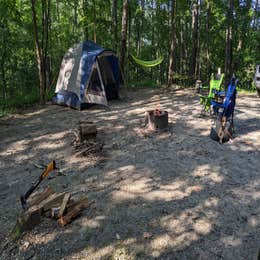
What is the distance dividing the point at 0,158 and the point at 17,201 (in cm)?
183

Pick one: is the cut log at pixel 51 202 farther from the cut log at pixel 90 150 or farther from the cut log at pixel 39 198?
the cut log at pixel 90 150

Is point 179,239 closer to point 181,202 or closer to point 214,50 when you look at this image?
point 181,202

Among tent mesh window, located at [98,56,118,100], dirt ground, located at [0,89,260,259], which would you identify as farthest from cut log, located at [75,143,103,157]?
tent mesh window, located at [98,56,118,100]

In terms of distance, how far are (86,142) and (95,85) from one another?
3.49 meters

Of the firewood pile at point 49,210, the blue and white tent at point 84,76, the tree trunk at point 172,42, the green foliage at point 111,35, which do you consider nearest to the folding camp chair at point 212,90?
the blue and white tent at point 84,76

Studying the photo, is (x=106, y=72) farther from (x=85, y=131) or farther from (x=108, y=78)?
(x=85, y=131)

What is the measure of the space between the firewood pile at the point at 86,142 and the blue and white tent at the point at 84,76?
2.88m

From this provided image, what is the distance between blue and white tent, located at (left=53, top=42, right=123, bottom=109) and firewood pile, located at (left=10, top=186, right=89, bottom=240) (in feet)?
17.0

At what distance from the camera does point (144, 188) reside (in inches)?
161

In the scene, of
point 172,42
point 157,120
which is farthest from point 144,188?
point 172,42

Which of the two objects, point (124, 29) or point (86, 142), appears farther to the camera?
point (124, 29)

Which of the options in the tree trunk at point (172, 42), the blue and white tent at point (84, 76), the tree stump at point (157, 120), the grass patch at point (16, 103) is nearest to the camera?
A: the tree stump at point (157, 120)

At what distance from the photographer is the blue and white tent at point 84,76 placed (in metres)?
8.49

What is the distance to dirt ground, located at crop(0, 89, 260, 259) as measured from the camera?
2.95 meters
